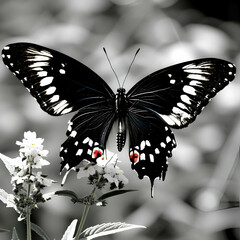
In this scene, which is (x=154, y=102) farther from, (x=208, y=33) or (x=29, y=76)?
(x=208, y=33)

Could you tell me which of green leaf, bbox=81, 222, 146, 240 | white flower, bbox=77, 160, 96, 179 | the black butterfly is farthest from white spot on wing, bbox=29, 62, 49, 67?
green leaf, bbox=81, 222, 146, 240

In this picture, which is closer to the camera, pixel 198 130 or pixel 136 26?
pixel 198 130

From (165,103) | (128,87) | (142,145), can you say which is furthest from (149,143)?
(128,87)

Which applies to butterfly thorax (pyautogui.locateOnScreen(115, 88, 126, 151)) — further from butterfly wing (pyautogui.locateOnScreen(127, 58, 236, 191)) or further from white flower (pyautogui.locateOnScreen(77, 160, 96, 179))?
white flower (pyautogui.locateOnScreen(77, 160, 96, 179))

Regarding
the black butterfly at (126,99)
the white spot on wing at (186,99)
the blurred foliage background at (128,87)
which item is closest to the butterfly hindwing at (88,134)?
the black butterfly at (126,99)

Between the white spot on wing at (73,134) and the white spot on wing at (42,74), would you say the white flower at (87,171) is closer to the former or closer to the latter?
the white spot on wing at (73,134)

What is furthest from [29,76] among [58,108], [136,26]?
[136,26]

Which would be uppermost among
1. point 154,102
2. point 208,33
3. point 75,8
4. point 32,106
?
point 75,8
